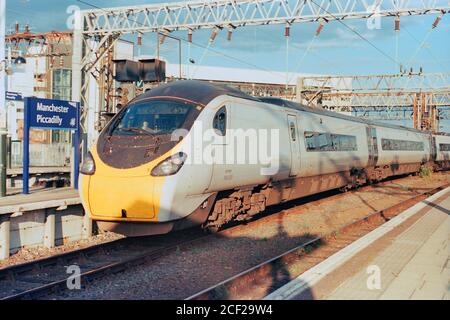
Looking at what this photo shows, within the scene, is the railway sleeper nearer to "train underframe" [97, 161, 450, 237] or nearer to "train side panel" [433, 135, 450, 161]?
"train underframe" [97, 161, 450, 237]

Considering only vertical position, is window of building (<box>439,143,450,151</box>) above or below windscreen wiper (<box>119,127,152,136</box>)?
above

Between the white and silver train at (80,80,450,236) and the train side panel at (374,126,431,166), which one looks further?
the train side panel at (374,126,431,166)

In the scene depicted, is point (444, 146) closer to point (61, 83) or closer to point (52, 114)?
point (61, 83)

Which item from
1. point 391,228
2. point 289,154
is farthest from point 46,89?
point 391,228

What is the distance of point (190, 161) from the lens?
8.76 meters

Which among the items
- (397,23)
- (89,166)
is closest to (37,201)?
(89,166)

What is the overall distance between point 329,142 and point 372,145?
20.0 ft

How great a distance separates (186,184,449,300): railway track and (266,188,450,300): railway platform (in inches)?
26.0

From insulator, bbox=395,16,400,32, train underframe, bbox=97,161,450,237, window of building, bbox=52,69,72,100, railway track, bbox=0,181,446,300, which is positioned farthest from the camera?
window of building, bbox=52,69,72,100

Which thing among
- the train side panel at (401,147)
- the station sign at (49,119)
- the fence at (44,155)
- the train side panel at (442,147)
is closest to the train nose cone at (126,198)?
the station sign at (49,119)

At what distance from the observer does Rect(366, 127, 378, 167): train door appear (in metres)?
20.9

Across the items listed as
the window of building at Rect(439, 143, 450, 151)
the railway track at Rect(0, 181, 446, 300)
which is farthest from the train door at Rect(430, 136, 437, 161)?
the railway track at Rect(0, 181, 446, 300)

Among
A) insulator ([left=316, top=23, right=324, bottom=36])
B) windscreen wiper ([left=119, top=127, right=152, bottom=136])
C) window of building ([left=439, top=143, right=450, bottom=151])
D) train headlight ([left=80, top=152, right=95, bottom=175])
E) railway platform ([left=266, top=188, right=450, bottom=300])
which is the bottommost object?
railway platform ([left=266, top=188, right=450, bottom=300])

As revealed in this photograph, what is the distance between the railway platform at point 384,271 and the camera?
6059 millimetres
